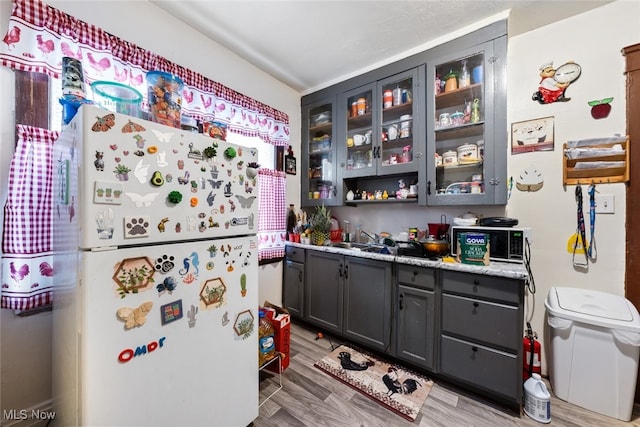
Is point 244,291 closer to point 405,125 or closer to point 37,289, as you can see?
point 37,289

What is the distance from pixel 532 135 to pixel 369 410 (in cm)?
224

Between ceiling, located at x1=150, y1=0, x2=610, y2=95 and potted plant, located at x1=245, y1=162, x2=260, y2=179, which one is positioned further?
ceiling, located at x1=150, y1=0, x2=610, y2=95

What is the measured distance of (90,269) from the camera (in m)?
0.79

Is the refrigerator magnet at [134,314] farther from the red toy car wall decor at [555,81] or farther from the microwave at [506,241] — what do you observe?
the red toy car wall decor at [555,81]

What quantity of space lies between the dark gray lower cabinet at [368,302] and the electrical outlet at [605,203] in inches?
56.0

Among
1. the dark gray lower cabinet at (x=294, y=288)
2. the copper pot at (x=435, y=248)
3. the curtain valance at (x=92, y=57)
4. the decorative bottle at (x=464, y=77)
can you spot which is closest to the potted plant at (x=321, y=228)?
the dark gray lower cabinet at (x=294, y=288)

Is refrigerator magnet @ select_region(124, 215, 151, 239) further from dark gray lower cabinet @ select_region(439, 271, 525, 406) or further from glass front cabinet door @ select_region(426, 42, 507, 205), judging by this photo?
glass front cabinet door @ select_region(426, 42, 507, 205)

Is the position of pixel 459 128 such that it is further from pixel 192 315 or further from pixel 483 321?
pixel 192 315

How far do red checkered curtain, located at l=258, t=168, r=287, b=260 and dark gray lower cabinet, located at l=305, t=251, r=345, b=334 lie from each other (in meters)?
0.38

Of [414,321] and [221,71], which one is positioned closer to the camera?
[414,321]

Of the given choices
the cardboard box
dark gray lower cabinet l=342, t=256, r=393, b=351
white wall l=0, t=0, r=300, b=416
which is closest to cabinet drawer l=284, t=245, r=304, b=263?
white wall l=0, t=0, r=300, b=416

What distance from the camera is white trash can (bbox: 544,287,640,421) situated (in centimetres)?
133

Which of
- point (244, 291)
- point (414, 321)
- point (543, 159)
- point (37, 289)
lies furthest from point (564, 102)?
point (37, 289)

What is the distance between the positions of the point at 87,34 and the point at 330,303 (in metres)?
2.47
